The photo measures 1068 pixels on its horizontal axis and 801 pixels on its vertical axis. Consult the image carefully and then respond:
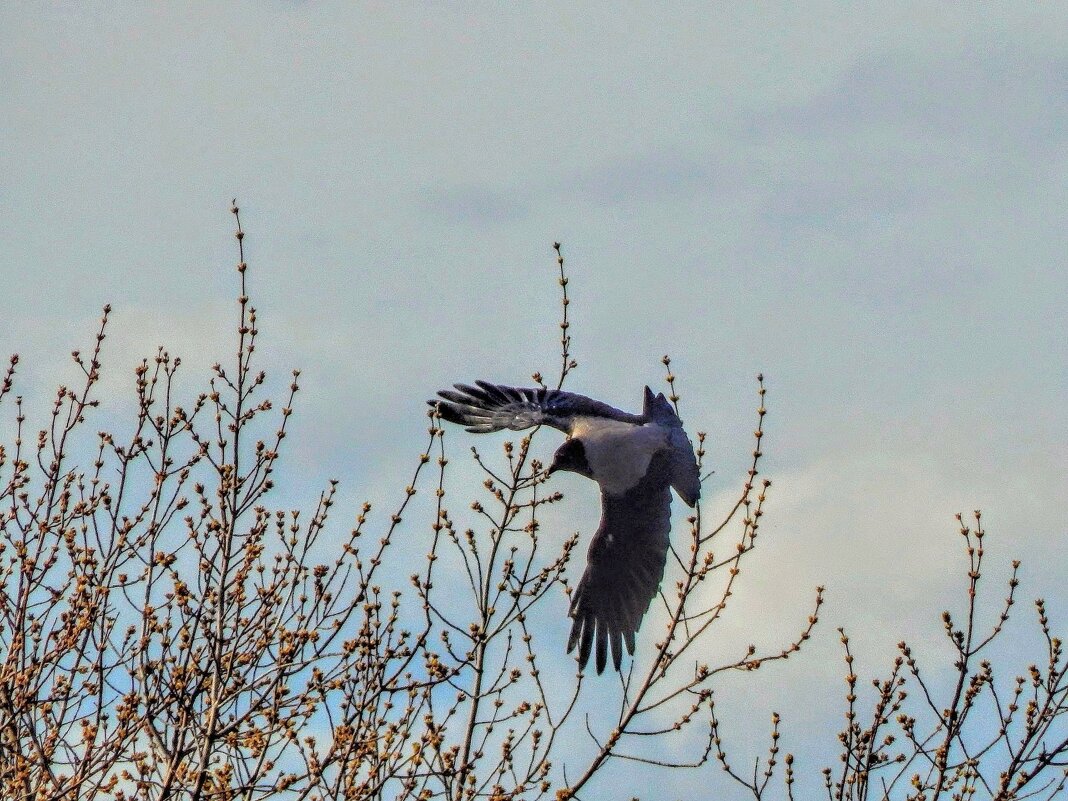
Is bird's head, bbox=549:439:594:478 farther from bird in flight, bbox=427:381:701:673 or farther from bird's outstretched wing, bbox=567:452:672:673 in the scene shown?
bird's outstretched wing, bbox=567:452:672:673

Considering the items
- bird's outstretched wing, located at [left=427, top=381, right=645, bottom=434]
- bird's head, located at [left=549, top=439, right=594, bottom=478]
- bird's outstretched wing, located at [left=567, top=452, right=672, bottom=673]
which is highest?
bird's outstretched wing, located at [left=427, top=381, right=645, bottom=434]

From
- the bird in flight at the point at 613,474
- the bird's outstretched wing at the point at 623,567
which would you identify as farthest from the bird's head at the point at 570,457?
the bird's outstretched wing at the point at 623,567

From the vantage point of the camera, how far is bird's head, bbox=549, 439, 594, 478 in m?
8.60

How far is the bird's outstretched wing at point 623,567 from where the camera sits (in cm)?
851

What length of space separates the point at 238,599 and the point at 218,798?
0.85m

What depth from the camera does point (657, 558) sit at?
29.4 feet

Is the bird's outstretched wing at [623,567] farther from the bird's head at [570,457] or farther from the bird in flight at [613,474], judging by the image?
the bird's head at [570,457]

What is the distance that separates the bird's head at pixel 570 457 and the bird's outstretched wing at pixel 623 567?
0.38m

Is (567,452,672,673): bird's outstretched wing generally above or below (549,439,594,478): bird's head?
below

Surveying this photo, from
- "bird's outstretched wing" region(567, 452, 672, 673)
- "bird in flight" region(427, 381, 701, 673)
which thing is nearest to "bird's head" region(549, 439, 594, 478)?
"bird in flight" region(427, 381, 701, 673)

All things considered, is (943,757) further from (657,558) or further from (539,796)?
(657,558)

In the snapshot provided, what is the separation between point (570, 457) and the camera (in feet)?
28.3

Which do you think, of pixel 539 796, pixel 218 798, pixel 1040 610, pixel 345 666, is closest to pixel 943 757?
pixel 1040 610

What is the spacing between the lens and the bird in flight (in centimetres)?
856
